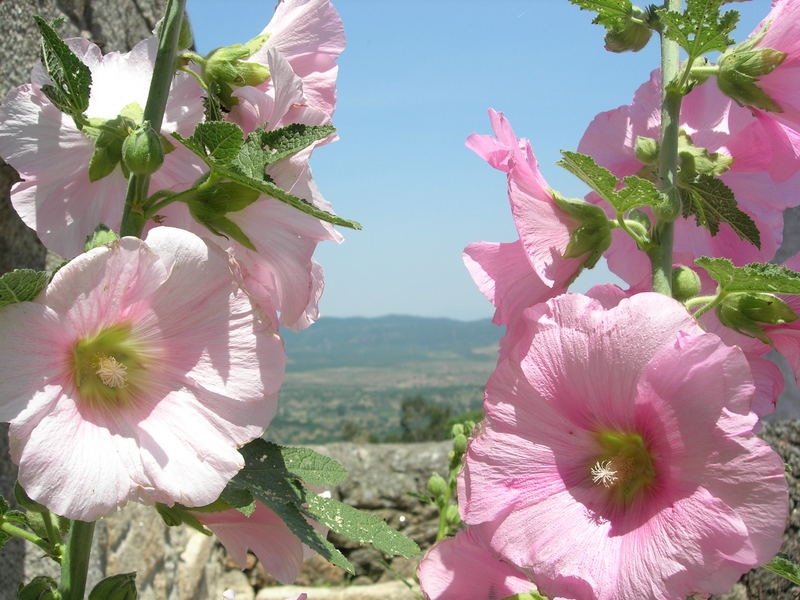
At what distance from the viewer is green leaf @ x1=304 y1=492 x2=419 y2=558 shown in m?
0.66

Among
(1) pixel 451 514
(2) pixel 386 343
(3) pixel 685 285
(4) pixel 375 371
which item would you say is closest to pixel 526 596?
(3) pixel 685 285

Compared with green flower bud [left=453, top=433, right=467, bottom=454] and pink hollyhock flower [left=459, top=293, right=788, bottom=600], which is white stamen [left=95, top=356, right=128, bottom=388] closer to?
pink hollyhock flower [left=459, top=293, right=788, bottom=600]

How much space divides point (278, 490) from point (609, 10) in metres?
0.51

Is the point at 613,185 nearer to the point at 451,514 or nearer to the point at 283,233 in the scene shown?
the point at 283,233

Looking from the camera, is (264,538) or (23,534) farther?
(264,538)

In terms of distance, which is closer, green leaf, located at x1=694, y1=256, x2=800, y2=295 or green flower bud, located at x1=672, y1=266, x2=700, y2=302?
green leaf, located at x1=694, y1=256, x2=800, y2=295

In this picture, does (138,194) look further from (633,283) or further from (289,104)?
(633,283)

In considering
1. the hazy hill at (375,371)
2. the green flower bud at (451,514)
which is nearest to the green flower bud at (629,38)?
the green flower bud at (451,514)

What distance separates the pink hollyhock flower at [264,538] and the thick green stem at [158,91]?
28 cm

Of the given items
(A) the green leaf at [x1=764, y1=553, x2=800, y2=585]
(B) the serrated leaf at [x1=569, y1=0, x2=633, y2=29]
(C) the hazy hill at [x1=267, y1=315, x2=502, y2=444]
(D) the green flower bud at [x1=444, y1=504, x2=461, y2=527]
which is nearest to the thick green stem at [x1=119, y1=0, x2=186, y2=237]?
(B) the serrated leaf at [x1=569, y1=0, x2=633, y2=29]

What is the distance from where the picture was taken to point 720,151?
2.66 ft

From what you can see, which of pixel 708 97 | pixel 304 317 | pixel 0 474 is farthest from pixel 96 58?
pixel 0 474

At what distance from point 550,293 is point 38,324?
0.42 meters

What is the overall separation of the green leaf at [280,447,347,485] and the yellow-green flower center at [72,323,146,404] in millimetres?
174
